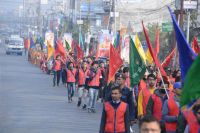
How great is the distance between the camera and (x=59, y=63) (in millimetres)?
35469

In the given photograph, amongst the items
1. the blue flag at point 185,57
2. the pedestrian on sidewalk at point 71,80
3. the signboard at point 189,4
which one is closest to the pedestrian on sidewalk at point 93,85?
the pedestrian on sidewalk at point 71,80

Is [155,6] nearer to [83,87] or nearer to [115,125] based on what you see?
[83,87]

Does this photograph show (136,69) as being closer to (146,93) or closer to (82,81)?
(146,93)

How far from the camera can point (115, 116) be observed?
11367 mm

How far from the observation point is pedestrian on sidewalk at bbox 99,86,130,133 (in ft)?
37.2

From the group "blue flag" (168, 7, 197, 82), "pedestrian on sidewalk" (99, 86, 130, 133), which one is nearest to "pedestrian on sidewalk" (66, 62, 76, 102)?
"pedestrian on sidewalk" (99, 86, 130, 133)

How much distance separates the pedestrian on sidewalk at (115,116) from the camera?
37.2 ft

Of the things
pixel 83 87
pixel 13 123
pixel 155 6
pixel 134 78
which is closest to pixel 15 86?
pixel 83 87

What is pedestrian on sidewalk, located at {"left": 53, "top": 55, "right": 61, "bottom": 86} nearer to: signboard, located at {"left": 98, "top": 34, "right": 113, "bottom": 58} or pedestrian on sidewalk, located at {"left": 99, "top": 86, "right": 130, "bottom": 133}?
signboard, located at {"left": 98, "top": 34, "right": 113, "bottom": 58}

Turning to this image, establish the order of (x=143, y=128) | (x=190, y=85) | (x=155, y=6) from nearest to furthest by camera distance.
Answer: (x=143, y=128) < (x=190, y=85) < (x=155, y=6)

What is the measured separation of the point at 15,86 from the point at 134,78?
17.5m

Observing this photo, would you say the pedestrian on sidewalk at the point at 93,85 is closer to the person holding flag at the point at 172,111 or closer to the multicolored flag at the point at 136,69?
the multicolored flag at the point at 136,69

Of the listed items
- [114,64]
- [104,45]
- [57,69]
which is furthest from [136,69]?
[104,45]

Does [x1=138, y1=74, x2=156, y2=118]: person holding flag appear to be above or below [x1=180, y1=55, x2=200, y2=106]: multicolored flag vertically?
below
